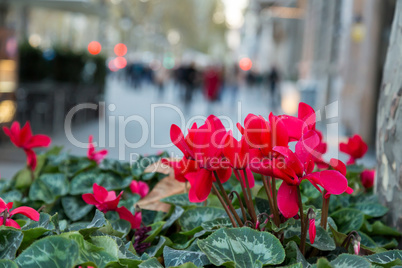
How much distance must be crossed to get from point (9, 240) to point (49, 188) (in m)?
0.92

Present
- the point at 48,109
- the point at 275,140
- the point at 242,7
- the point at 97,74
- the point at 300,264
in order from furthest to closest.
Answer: the point at 242,7
the point at 97,74
the point at 48,109
the point at 275,140
the point at 300,264

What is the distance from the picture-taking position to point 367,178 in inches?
105

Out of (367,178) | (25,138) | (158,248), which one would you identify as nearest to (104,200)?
(158,248)

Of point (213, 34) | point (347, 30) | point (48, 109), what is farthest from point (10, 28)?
point (213, 34)

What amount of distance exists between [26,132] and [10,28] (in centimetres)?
832

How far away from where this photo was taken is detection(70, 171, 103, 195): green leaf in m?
2.38

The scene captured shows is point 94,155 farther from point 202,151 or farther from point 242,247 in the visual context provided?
point 242,247

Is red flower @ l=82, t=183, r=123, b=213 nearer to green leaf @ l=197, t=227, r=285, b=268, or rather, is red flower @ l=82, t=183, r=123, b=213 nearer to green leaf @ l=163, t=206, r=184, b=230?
green leaf @ l=163, t=206, r=184, b=230

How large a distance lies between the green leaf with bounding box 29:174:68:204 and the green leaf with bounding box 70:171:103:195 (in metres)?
0.03

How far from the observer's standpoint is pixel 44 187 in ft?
7.69

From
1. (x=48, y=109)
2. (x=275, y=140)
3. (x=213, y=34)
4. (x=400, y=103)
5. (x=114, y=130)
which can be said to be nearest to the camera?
(x=275, y=140)

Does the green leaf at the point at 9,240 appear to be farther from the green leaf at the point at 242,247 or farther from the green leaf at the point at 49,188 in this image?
the green leaf at the point at 49,188

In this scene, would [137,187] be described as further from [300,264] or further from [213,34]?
[213,34]

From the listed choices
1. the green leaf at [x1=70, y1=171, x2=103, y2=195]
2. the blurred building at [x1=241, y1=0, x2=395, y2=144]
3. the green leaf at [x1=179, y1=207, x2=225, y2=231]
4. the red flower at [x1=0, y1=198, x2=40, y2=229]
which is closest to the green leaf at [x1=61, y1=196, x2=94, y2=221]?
the green leaf at [x1=70, y1=171, x2=103, y2=195]
